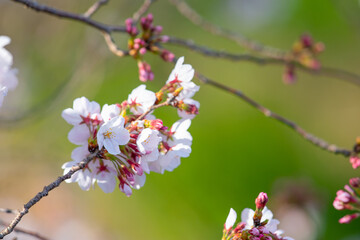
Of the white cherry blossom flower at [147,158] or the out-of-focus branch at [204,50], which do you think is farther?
the out-of-focus branch at [204,50]

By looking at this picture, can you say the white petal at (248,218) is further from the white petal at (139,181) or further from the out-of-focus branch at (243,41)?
the out-of-focus branch at (243,41)

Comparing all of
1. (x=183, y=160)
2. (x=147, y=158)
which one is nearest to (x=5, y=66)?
(x=147, y=158)

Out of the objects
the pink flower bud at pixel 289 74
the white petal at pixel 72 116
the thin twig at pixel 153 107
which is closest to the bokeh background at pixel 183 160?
the pink flower bud at pixel 289 74

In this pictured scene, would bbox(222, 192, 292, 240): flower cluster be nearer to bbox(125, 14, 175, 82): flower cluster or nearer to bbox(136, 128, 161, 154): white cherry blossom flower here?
bbox(136, 128, 161, 154): white cherry blossom flower

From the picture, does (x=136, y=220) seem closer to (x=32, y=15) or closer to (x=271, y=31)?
(x=32, y=15)

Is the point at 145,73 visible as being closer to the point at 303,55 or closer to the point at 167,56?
the point at 167,56

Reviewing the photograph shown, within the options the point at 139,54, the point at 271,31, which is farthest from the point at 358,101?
the point at 139,54

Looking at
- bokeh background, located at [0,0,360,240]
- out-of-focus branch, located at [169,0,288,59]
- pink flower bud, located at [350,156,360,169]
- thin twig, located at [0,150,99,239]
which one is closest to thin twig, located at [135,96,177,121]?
thin twig, located at [0,150,99,239]
